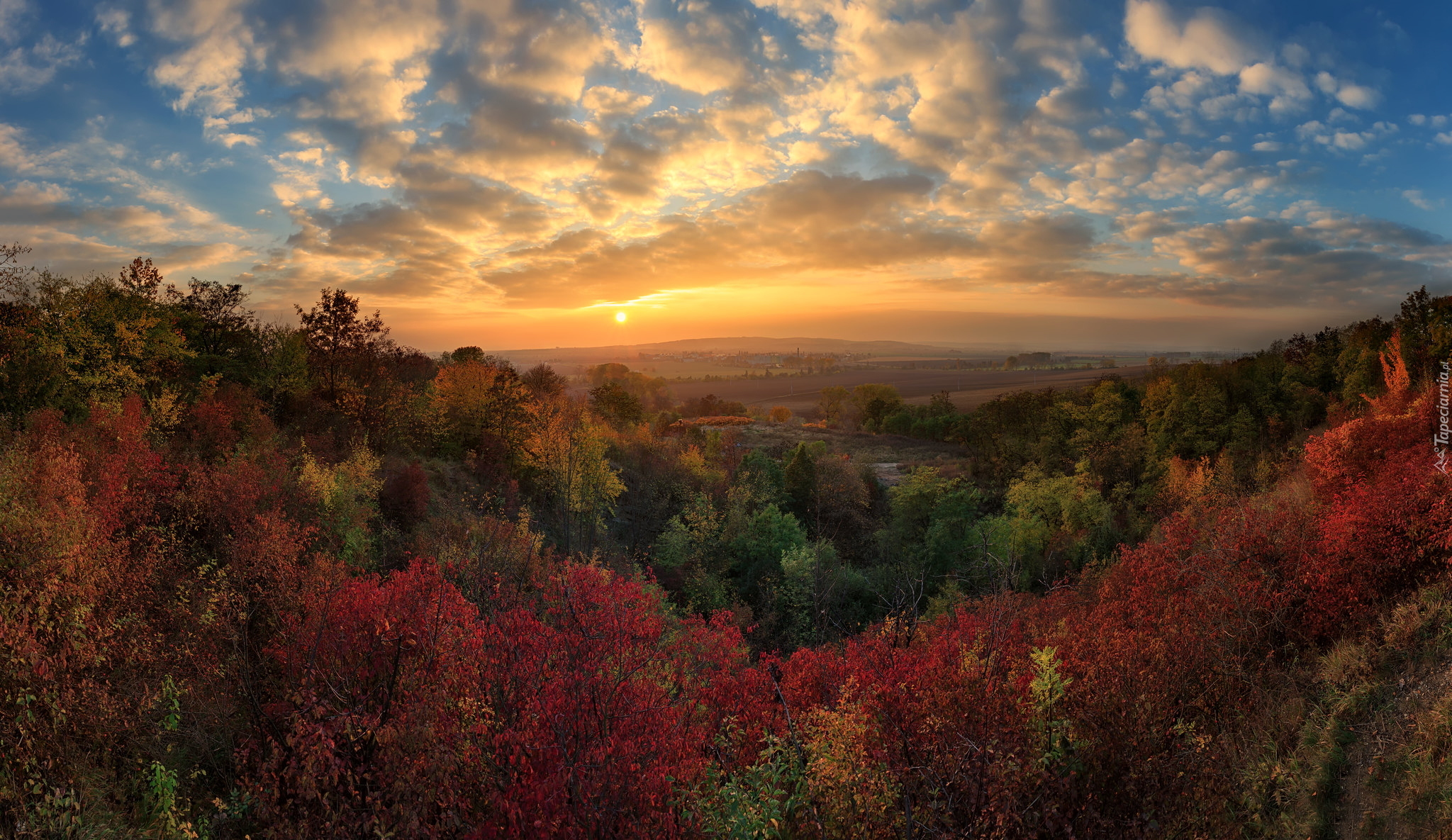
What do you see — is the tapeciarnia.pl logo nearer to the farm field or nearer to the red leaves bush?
the red leaves bush

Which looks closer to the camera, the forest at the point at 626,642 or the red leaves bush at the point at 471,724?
the red leaves bush at the point at 471,724

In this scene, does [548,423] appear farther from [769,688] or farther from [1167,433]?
[1167,433]

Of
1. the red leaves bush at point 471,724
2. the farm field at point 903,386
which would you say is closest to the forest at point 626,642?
the red leaves bush at point 471,724

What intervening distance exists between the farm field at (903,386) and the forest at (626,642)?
73.3m

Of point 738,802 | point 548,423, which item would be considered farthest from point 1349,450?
point 548,423

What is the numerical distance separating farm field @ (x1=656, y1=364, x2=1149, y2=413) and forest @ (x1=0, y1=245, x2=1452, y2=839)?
7328cm

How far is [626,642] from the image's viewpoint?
1841cm

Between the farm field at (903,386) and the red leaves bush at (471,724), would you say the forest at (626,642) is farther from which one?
the farm field at (903,386)

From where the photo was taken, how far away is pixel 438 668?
14.9 meters

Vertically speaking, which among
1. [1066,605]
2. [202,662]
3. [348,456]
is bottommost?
[1066,605]

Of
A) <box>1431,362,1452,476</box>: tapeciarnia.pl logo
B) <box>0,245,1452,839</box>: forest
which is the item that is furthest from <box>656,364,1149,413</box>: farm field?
<box>1431,362,1452,476</box>: tapeciarnia.pl logo

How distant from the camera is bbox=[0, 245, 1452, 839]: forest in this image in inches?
464

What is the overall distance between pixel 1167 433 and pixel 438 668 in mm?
55130

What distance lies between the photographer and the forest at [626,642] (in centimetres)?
1178
